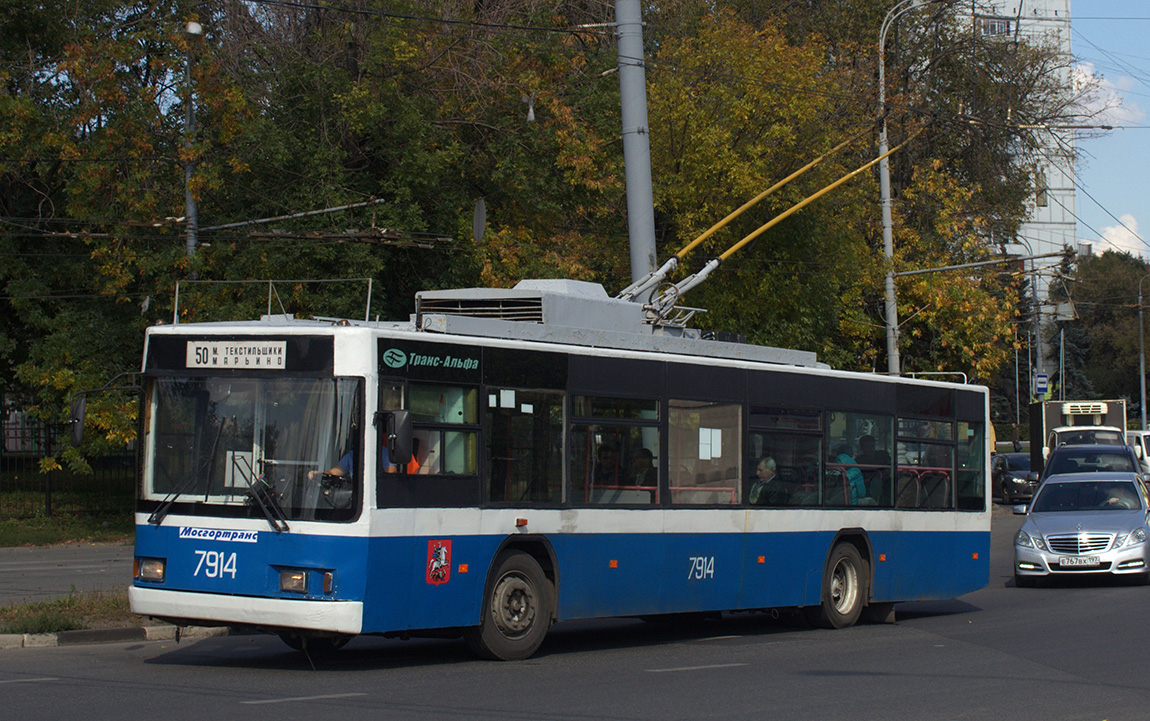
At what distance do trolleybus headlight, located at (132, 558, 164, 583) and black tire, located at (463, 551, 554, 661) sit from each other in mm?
2400

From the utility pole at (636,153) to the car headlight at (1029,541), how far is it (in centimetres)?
649

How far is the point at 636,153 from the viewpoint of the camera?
60.6ft

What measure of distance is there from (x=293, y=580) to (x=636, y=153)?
33.5 feet

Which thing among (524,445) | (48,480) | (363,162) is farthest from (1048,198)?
(524,445)

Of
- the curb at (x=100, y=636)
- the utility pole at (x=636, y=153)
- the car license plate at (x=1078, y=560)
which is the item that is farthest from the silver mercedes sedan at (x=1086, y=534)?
the curb at (x=100, y=636)

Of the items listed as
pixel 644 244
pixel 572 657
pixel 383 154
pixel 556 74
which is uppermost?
pixel 556 74

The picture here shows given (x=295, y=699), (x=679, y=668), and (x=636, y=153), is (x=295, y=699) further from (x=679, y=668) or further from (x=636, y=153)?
(x=636, y=153)

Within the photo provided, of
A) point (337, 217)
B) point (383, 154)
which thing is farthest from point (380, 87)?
point (337, 217)

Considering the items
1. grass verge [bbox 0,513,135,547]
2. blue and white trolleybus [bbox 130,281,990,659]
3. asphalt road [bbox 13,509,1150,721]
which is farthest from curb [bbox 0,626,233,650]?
grass verge [bbox 0,513,135,547]

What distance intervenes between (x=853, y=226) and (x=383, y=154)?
13.7m

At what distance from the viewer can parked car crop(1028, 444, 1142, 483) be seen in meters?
25.5

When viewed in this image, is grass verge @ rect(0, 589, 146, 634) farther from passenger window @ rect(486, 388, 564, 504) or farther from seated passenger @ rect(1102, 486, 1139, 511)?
seated passenger @ rect(1102, 486, 1139, 511)

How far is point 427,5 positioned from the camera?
2609 cm

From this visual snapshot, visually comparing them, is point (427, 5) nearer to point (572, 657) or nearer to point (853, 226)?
point (853, 226)
